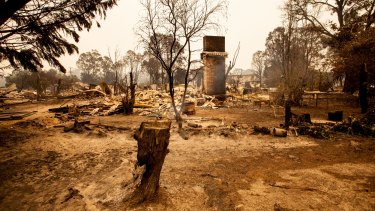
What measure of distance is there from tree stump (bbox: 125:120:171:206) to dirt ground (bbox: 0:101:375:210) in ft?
0.53

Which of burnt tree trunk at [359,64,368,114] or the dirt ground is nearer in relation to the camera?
the dirt ground

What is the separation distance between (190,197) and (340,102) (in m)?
17.5

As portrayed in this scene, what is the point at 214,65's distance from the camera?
65.3 feet

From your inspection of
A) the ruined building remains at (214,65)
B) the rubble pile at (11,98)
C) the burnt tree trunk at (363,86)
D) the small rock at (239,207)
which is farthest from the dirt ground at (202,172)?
the ruined building remains at (214,65)

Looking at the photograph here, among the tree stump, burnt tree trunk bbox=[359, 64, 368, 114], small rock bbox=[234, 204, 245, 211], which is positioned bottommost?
small rock bbox=[234, 204, 245, 211]

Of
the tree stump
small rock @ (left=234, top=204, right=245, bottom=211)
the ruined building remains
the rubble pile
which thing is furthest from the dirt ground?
the ruined building remains

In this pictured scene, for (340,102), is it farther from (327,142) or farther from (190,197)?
(190,197)

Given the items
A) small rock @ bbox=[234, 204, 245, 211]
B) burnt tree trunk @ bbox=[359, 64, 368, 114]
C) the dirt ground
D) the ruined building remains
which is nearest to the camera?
small rock @ bbox=[234, 204, 245, 211]

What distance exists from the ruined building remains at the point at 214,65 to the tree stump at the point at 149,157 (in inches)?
670

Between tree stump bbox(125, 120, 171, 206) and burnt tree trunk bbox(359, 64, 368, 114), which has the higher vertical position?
burnt tree trunk bbox(359, 64, 368, 114)

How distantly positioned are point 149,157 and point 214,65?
17.6 m

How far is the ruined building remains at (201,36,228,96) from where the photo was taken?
19.8m

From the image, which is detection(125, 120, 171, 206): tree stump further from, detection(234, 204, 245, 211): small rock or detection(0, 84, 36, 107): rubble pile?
detection(0, 84, 36, 107): rubble pile

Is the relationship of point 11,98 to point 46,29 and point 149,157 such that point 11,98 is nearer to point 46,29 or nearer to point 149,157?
point 46,29
